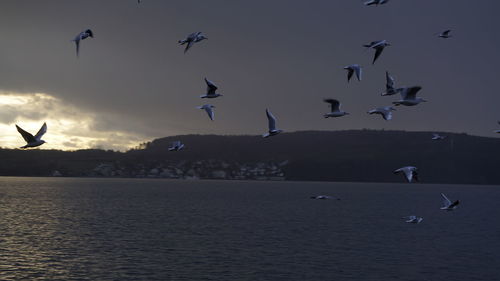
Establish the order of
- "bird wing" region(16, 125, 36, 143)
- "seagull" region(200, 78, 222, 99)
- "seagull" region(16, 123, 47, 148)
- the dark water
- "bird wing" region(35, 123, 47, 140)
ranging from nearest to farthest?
"bird wing" region(16, 125, 36, 143)
"seagull" region(16, 123, 47, 148)
"bird wing" region(35, 123, 47, 140)
"seagull" region(200, 78, 222, 99)
the dark water

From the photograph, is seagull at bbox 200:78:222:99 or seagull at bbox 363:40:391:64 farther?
seagull at bbox 200:78:222:99

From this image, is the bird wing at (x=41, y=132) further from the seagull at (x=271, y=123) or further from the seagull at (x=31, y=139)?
the seagull at (x=271, y=123)

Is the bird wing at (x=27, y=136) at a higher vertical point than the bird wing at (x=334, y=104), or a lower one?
lower

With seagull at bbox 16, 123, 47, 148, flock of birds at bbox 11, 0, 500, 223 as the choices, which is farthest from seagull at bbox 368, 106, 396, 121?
seagull at bbox 16, 123, 47, 148

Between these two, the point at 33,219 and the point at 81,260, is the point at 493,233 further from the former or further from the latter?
the point at 33,219

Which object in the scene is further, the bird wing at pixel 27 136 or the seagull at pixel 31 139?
the seagull at pixel 31 139

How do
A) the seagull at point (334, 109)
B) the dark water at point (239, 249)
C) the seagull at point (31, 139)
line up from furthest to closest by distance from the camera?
the dark water at point (239, 249) < the seagull at point (334, 109) < the seagull at point (31, 139)

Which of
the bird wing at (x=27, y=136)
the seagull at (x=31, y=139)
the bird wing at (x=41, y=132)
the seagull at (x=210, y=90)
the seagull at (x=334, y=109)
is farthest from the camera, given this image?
the seagull at (x=334, y=109)

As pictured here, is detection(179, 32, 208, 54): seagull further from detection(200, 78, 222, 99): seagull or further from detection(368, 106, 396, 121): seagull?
detection(368, 106, 396, 121): seagull

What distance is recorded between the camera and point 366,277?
1892 inches

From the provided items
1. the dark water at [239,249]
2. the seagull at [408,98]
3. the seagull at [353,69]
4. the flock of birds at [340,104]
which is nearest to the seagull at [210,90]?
the flock of birds at [340,104]

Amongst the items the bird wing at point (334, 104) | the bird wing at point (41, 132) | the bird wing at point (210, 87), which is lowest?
the bird wing at point (41, 132)

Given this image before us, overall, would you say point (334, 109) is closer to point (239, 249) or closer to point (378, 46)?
point (378, 46)

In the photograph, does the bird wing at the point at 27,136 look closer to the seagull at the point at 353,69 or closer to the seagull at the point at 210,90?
the seagull at the point at 210,90
